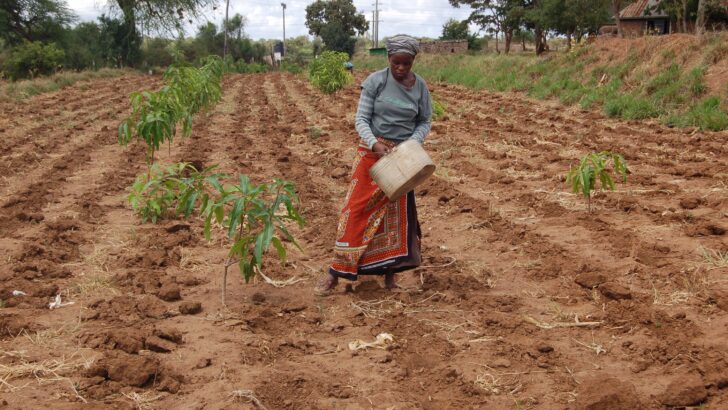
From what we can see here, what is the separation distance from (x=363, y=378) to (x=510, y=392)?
61 centimetres

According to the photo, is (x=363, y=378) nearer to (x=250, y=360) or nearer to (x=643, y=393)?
(x=250, y=360)

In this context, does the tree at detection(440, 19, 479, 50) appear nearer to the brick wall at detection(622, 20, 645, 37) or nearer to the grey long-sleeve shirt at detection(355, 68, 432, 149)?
the brick wall at detection(622, 20, 645, 37)

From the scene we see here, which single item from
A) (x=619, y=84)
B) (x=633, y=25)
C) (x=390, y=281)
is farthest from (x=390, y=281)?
(x=633, y=25)

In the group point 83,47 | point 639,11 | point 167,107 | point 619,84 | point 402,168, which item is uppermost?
point 639,11

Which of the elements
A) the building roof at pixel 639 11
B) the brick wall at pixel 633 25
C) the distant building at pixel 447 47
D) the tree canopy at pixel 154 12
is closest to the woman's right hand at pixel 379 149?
the tree canopy at pixel 154 12

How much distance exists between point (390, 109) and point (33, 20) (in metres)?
32.0

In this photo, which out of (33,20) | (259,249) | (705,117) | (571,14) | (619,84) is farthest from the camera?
(33,20)

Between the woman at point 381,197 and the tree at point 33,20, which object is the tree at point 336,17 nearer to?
the tree at point 33,20

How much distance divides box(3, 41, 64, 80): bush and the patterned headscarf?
2437cm

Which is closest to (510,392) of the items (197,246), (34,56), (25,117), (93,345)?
(93,345)

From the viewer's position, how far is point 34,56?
25328 mm

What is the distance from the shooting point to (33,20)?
31.4m

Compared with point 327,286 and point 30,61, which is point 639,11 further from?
point 327,286

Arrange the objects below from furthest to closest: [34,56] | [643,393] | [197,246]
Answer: [34,56] < [197,246] < [643,393]
